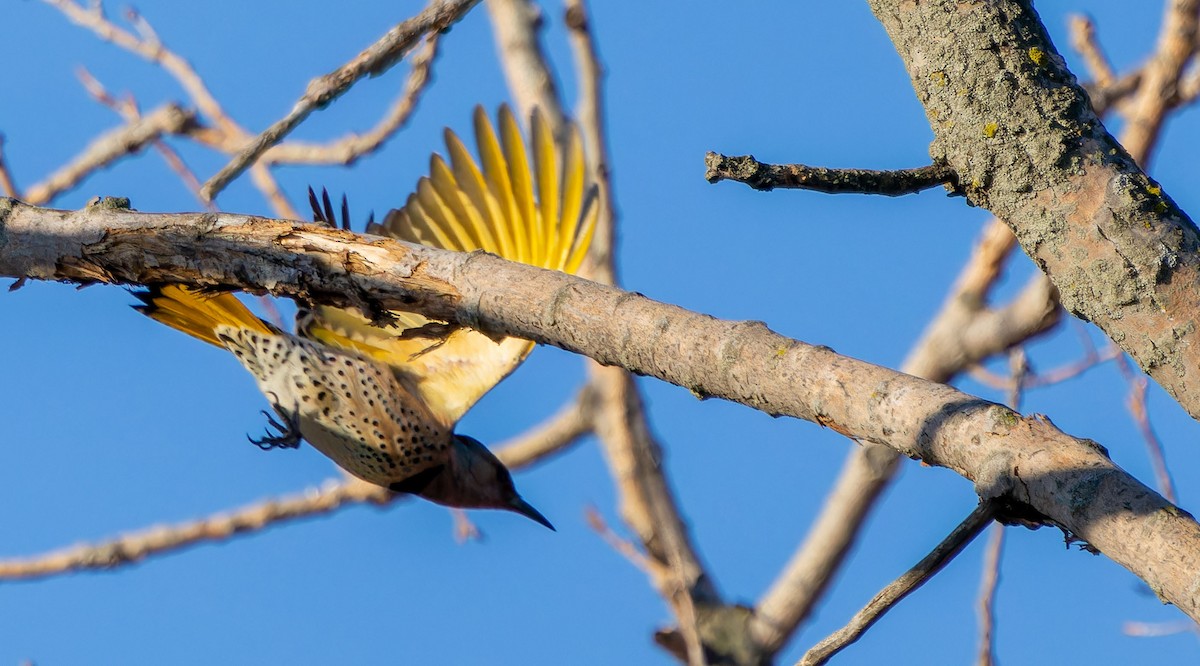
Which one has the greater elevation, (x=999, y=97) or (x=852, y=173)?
(x=999, y=97)

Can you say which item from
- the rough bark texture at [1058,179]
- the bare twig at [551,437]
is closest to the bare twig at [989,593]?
the rough bark texture at [1058,179]

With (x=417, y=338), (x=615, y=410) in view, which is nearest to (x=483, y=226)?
(x=417, y=338)

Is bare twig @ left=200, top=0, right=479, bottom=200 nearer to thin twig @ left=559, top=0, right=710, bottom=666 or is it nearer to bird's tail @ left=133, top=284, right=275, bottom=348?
bird's tail @ left=133, top=284, right=275, bottom=348

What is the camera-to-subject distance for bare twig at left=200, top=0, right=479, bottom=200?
2.11m

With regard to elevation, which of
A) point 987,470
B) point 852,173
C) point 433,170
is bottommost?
point 987,470

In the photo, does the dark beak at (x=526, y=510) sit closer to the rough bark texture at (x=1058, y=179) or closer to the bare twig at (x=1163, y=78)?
the bare twig at (x=1163, y=78)

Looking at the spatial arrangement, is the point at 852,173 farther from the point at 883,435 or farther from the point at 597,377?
the point at 597,377

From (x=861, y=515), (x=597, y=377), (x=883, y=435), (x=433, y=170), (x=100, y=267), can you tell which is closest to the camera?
(x=883, y=435)

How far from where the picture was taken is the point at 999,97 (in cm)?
179

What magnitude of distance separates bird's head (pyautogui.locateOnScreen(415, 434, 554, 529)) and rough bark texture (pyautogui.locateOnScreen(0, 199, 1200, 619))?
2355 mm

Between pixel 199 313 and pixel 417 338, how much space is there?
28.2 inches

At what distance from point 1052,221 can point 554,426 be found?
13.0 ft

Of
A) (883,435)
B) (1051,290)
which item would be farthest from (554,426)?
(883,435)

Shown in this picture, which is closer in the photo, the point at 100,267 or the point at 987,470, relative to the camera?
the point at 987,470
